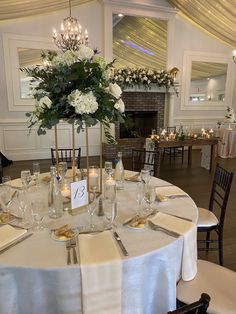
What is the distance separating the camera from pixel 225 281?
144cm

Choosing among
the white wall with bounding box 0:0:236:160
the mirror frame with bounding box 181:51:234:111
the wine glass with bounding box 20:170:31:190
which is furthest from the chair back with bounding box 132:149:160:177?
the mirror frame with bounding box 181:51:234:111

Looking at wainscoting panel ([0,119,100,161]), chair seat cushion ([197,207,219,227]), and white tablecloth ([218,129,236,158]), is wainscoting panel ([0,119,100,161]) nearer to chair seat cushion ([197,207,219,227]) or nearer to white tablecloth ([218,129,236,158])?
white tablecloth ([218,129,236,158])

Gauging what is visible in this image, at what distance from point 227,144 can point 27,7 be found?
5.70 m

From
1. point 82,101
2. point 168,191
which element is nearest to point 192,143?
point 168,191

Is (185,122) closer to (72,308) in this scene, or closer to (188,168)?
(188,168)

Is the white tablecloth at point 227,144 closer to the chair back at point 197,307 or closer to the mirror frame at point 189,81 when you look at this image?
the mirror frame at point 189,81

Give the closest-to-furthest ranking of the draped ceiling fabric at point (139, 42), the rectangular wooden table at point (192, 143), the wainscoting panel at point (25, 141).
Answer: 1. the rectangular wooden table at point (192, 143)
2. the wainscoting panel at point (25, 141)
3. the draped ceiling fabric at point (139, 42)

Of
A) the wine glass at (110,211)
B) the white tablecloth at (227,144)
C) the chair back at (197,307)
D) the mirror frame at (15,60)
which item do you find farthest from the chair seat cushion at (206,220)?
the mirror frame at (15,60)

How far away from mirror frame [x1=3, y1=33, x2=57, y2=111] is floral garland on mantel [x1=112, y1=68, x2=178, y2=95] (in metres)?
1.82

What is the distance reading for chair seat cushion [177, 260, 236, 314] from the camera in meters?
1.27

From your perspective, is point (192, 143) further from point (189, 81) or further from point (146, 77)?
point (189, 81)

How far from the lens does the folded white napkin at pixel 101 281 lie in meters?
1.09

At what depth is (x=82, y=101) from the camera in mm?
1360

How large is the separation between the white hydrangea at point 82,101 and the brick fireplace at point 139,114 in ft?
17.0
